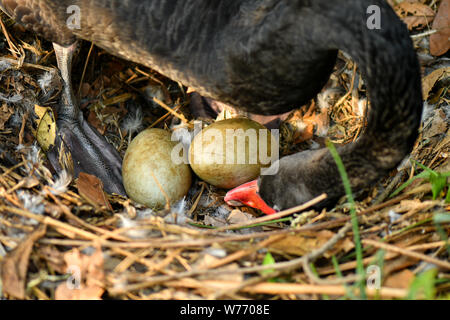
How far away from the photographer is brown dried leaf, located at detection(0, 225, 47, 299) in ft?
4.70

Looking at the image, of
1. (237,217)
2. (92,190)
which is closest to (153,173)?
(92,190)

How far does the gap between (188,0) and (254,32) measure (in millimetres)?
365

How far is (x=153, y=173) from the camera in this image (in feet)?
7.09

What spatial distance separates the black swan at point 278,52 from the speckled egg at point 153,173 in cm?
30

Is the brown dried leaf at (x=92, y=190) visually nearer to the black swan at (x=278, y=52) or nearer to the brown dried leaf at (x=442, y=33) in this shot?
the black swan at (x=278, y=52)

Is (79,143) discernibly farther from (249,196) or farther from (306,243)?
(306,243)

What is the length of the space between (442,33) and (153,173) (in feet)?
6.41

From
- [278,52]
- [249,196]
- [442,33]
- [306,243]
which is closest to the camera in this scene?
[306,243]

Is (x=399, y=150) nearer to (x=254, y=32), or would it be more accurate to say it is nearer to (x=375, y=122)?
(x=375, y=122)

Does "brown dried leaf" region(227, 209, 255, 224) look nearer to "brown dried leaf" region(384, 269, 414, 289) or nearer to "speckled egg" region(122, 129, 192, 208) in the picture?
"speckled egg" region(122, 129, 192, 208)

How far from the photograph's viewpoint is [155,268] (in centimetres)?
147

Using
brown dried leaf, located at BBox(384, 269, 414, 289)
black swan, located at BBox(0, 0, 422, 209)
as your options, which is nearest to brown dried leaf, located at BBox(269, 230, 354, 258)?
brown dried leaf, located at BBox(384, 269, 414, 289)

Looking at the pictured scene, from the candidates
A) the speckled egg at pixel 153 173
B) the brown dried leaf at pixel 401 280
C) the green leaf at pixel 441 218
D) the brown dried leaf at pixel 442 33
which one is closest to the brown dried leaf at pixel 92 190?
the speckled egg at pixel 153 173

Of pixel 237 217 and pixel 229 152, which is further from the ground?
pixel 229 152
